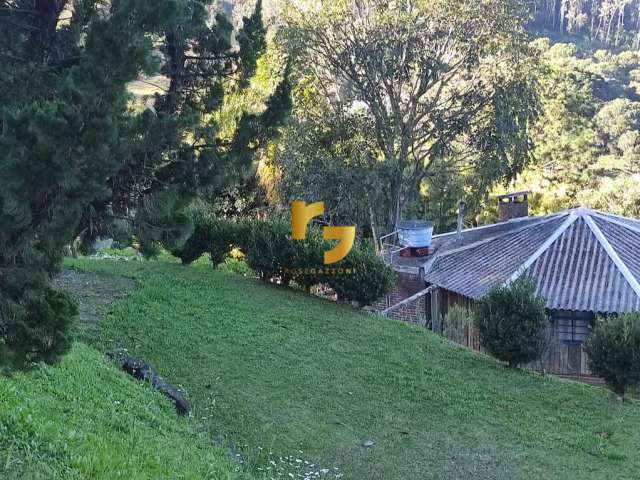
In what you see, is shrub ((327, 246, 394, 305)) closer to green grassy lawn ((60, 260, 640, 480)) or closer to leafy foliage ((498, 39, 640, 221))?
green grassy lawn ((60, 260, 640, 480))

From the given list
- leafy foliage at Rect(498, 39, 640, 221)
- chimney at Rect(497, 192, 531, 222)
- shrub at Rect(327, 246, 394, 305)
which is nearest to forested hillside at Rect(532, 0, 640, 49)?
leafy foliage at Rect(498, 39, 640, 221)

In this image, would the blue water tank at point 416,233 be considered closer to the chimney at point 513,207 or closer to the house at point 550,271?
the house at point 550,271

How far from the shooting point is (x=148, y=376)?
350 inches

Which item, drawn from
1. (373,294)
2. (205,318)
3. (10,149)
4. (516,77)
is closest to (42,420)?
(10,149)

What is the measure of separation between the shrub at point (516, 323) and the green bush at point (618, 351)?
0.94m

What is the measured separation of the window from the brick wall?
3402 mm

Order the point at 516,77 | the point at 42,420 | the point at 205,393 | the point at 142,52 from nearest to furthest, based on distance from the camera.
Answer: the point at 142,52 → the point at 42,420 → the point at 205,393 → the point at 516,77

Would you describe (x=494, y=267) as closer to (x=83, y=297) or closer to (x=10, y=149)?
(x=83, y=297)

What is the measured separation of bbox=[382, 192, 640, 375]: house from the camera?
584 inches

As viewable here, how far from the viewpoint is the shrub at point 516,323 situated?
11984 mm

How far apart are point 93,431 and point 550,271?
1253 cm

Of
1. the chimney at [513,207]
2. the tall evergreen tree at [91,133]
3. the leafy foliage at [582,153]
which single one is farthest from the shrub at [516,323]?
the leafy foliage at [582,153]

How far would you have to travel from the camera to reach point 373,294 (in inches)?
583

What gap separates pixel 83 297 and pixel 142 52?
8.75 meters
